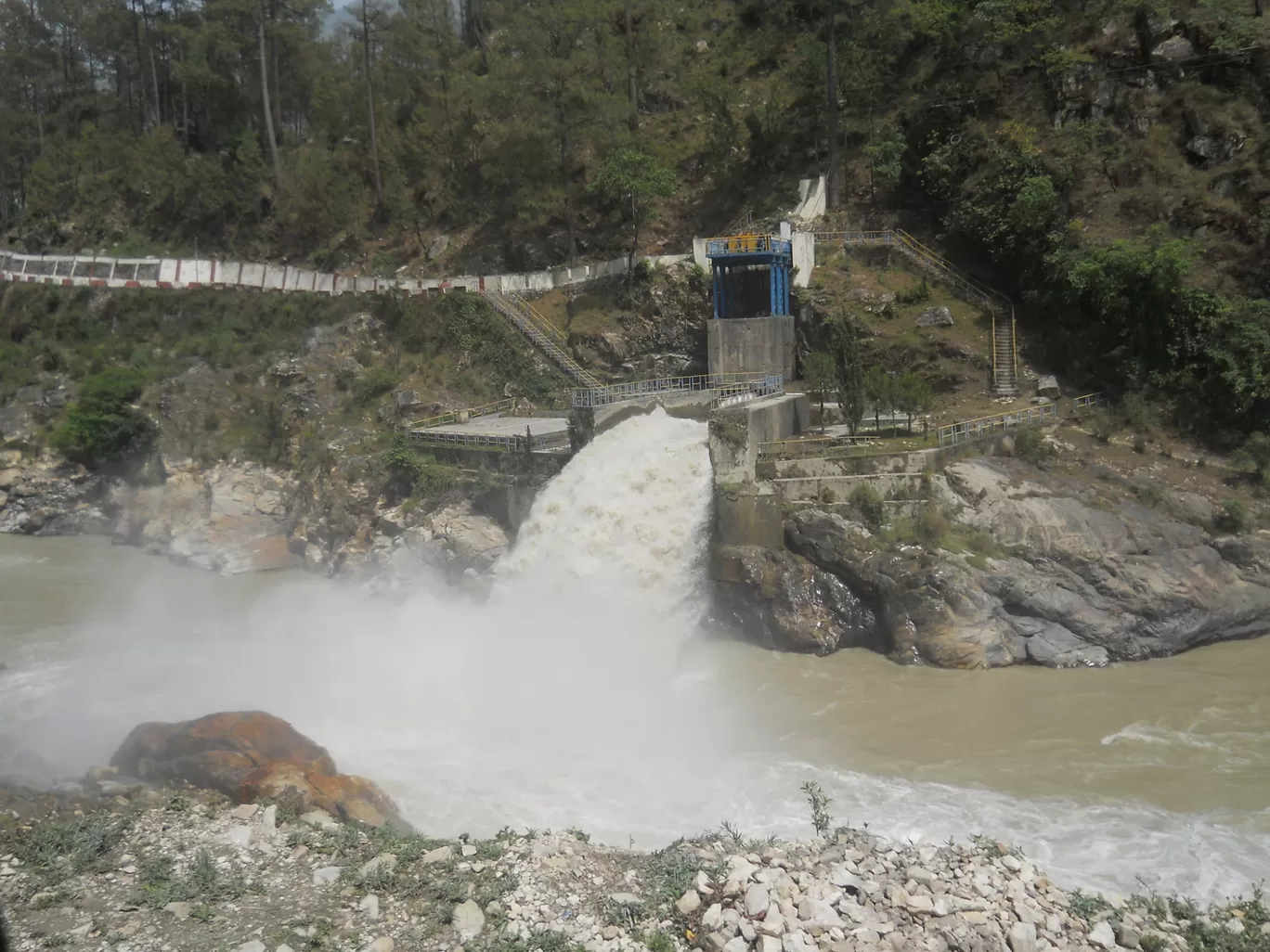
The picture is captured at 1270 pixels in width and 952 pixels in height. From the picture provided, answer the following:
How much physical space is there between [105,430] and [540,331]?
15.2m

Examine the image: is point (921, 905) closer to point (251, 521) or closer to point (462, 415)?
point (462, 415)

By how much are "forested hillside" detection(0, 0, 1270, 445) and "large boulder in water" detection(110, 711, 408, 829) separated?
22.3 meters

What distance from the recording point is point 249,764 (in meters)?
13.9

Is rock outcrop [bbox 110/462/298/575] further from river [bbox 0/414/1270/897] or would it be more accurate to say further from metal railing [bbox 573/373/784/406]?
metal railing [bbox 573/373/784/406]

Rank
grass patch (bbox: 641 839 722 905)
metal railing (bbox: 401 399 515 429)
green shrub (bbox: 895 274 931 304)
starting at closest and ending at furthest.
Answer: grass patch (bbox: 641 839 722 905)
green shrub (bbox: 895 274 931 304)
metal railing (bbox: 401 399 515 429)

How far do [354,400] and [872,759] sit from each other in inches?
871

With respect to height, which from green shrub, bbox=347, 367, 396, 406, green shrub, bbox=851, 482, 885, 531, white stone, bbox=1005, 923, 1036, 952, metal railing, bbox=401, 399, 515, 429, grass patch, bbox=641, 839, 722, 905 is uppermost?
green shrub, bbox=347, 367, 396, 406

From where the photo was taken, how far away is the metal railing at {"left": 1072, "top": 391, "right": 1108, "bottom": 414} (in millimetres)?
25766

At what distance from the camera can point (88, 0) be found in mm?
56312

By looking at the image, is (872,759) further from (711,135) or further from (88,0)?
(88,0)

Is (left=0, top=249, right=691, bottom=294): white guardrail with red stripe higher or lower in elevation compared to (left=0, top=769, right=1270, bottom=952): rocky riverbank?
higher

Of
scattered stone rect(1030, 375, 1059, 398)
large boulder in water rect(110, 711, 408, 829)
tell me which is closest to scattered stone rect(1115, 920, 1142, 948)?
large boulder in water rect(110, 711, 408, 829)

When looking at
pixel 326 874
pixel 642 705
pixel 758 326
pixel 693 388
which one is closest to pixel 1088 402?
pixel 758 326

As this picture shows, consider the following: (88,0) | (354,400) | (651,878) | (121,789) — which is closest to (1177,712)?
(651,878)
